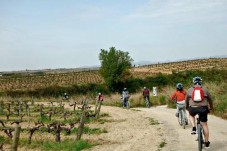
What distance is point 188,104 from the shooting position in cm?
1138

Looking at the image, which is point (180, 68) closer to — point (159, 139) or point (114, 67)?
point (114, 67)

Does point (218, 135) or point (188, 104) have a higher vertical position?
point (188, 104)

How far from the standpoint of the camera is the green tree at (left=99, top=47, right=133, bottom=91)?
78.4 meters

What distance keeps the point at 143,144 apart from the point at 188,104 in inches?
147

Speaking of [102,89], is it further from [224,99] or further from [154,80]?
[224,99]

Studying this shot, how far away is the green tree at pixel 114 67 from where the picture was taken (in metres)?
78.4

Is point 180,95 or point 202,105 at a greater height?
point 202,105

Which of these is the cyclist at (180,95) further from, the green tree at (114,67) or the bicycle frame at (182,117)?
the green tree at (114,67)

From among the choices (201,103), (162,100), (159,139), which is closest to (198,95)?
(201,103)

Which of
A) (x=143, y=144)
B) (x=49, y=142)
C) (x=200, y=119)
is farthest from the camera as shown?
(x=49, y=142)

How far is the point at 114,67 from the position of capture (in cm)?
7962

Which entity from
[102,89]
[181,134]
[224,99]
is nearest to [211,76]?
[102,89]

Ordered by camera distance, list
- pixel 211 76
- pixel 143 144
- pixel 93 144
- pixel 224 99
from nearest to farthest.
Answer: pixel 143 144, pixel 93 144, pixel 224 99, pixel 211 76

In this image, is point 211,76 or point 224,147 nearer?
point 224,147
